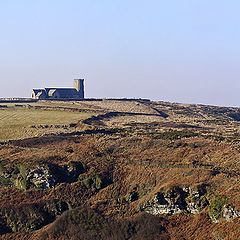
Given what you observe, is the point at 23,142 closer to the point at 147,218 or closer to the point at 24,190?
the point at 24,190

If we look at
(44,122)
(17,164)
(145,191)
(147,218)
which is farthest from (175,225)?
(44,122)

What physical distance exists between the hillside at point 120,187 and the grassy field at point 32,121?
7306mm

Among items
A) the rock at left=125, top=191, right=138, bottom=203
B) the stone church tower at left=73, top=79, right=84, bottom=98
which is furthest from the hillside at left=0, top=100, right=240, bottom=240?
the stone church tower at left=73, top=79, right=84, bottom=98

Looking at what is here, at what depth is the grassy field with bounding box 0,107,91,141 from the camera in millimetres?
89750

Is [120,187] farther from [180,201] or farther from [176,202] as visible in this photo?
[180,201]

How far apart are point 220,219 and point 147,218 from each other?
743 centimetres

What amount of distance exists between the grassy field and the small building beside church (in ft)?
170

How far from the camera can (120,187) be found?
6050 cm

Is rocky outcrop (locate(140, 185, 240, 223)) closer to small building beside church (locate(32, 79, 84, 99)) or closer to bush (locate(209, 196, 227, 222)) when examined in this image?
bush (locate(209, 196, 227, 222))

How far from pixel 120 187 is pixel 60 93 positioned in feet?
425

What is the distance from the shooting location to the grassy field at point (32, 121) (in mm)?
89750

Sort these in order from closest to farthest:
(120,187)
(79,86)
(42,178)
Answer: (120,187) → (42,178) → (79,86)

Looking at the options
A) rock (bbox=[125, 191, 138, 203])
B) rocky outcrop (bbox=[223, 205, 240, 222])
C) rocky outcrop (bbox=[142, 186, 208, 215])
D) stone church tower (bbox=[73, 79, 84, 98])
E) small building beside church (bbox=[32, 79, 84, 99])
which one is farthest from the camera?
stone church tower (bbox=[73, 79, 84, 98])

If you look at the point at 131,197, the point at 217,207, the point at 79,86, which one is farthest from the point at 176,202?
the point at 79,86
